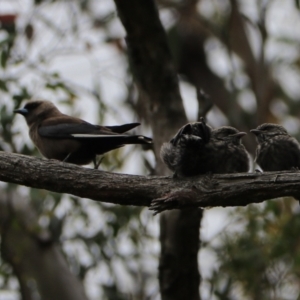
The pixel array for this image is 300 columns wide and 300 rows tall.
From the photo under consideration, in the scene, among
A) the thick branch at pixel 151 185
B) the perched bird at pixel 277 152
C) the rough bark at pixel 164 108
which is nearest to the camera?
the thick branch at pixel 151 185

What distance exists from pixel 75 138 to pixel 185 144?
6.87 ft

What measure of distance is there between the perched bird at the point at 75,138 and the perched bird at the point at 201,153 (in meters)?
0.82

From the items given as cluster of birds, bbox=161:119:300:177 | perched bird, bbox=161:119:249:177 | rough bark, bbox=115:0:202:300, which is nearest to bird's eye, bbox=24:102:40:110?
rough bark, bbox=115:0:202:300

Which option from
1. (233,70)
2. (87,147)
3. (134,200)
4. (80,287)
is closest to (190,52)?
(233,70)

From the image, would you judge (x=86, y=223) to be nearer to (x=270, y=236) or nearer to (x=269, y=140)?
(x=270, y=236)

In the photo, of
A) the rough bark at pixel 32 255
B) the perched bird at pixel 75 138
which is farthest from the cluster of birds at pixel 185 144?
the rough bark at pixel 32 255

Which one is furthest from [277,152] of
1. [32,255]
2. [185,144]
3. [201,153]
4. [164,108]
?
[32,255]

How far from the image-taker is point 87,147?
7.29 meters

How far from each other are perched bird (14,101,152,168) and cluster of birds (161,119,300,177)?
0.78 meters

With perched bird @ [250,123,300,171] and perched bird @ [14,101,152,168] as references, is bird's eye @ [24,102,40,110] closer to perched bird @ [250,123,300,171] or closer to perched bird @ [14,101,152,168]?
perched bird @ [14,101,152,168]

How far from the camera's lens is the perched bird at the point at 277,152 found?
240 inches

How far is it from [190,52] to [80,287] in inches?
248

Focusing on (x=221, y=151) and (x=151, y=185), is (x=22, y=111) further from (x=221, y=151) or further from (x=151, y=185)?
(x=151, y=185)

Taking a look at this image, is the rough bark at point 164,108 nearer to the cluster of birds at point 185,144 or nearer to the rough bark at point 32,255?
the cluster of birds at point 185,144
